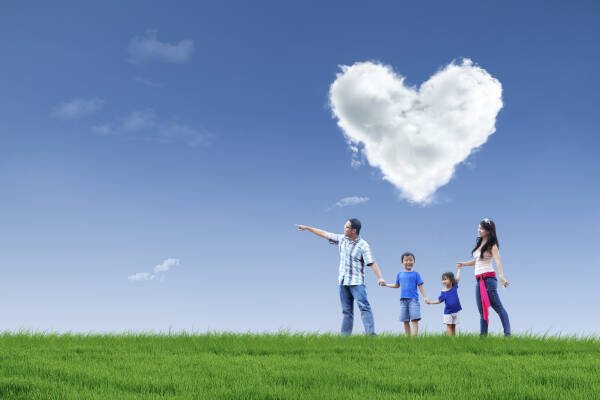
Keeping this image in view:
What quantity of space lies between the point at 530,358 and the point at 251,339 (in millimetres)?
5300

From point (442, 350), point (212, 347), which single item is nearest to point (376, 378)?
point (442, 350)

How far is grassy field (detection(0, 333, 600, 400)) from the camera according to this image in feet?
24.5

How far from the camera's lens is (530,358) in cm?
990

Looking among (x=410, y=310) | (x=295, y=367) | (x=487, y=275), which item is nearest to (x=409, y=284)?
(x=410, y=310)

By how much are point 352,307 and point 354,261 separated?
105cm

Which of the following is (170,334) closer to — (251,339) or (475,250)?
(251,339)

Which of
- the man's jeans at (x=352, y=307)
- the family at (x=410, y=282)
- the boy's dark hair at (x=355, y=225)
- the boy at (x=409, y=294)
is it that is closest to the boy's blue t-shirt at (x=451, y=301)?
the family at (x=410, y=282)

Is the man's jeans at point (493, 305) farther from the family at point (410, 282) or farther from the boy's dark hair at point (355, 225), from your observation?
the boy's dark hair at point (355, 225)

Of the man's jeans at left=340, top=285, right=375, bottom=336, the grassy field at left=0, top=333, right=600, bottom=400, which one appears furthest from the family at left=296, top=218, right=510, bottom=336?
the grassy field at left=0, top=333, right=600, bottom=400

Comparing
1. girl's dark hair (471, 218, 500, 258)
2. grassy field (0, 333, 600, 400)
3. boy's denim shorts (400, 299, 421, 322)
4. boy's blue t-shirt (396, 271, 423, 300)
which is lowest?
grassy field (0, 333, 600, 400)

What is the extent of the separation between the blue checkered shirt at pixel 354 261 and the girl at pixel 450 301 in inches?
76.4

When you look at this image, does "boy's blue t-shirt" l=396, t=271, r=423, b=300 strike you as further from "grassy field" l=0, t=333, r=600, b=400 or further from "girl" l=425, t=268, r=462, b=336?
"grassy field" l=0, t=333, r=600, b=400

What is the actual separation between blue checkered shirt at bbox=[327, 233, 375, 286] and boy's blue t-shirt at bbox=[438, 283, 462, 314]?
6.88 feet

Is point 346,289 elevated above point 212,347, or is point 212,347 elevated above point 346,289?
point 346,289
